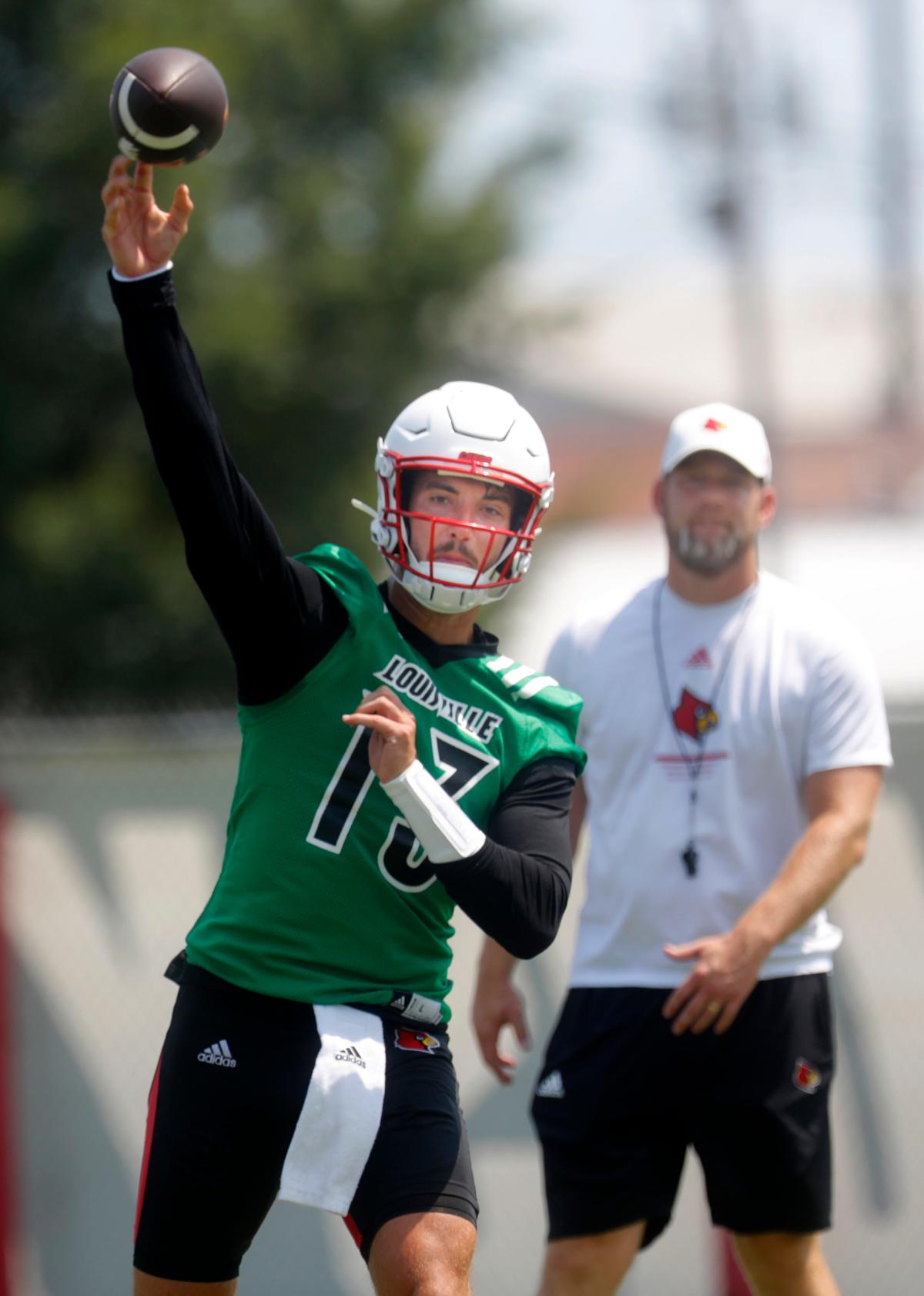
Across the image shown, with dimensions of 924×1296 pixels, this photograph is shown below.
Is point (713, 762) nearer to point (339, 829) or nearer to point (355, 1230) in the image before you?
point (339, 829)

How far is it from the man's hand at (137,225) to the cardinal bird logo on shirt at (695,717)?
6.09 ft

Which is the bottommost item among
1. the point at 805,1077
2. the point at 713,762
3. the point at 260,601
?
the point at 805,1077

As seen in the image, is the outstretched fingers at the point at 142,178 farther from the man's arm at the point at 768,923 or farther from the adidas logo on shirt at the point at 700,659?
the man's arm at the point at 768,923

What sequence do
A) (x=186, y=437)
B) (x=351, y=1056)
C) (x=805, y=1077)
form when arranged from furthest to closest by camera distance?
(x=805, y=1077) → (x=351, y=1056) → (x=186, y=437)

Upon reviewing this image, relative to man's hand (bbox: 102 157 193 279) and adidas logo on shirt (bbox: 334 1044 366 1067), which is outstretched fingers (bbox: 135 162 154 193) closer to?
man's hand (bbox: 102 157 193 279)

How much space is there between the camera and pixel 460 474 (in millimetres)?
3229

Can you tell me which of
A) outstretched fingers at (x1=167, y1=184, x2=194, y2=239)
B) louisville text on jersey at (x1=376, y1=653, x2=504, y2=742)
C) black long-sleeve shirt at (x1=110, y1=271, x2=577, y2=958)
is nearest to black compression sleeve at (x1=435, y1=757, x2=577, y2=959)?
black long-sleeve shirt at (x1=110, y1=271, x2=577, y2=958)

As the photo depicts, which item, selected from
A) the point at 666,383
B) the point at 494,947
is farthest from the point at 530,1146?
the point at 666,383

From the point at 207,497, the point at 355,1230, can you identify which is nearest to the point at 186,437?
the point at 207,497

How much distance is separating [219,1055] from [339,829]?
1.42 ft

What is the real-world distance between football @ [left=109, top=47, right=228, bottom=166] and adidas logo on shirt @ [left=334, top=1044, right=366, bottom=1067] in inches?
59.0

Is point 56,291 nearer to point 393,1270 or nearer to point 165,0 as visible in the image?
point 165,0

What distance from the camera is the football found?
9.87ft

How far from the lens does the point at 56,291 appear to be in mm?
15625
